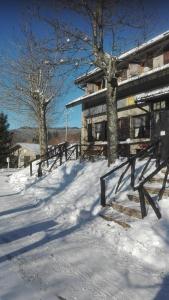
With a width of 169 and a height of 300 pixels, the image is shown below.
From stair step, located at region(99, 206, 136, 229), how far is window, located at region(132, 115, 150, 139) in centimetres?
1120

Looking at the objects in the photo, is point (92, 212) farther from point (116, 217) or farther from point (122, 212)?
point (116, 217)

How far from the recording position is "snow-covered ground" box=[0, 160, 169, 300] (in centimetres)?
474

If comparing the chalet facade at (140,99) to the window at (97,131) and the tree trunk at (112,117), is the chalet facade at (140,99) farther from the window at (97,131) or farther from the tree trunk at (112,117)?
the tree trunk at (112,117)

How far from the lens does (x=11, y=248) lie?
6465 mm

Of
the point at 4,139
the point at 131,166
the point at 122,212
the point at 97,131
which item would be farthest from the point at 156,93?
the point at 4,139

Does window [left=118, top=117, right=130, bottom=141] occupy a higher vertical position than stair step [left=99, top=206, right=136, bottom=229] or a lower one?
higher

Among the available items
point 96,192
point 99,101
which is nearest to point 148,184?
point 96,192

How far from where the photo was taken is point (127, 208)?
311 inches

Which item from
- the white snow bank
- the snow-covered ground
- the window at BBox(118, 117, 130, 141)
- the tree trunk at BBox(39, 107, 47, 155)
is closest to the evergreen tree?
the tree trunk at BBox(39, 107, 47, 155)

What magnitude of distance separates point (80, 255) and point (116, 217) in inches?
75.4

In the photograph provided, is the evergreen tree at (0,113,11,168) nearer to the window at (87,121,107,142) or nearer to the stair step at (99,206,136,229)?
the window at (87,121,107,142)

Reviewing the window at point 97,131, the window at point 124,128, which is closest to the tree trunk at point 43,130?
the window at point 97,131

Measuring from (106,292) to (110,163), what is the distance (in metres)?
8.73

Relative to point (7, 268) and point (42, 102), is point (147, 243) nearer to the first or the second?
point (7, 268)
